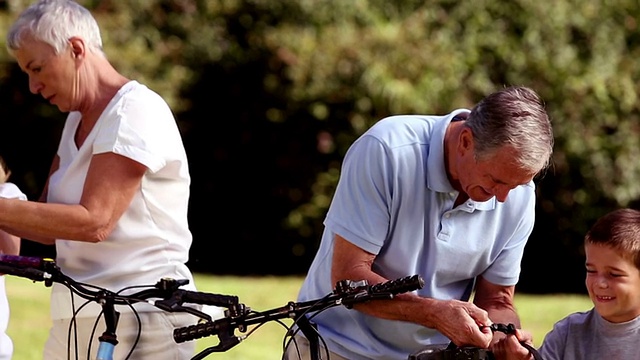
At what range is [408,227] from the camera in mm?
3797

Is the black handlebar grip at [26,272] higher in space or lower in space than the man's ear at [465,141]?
lower

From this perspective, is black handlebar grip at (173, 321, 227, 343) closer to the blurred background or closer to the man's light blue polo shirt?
the man's light blue polo shirt

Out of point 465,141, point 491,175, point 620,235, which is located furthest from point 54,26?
point 620,235

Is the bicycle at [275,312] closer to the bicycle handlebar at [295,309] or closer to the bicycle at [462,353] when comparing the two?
the bicycle handlebar at [295,309]

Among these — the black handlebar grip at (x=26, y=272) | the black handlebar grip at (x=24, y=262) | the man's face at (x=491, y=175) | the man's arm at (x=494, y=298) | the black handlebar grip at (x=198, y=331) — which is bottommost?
the man's arm at (x=494, y=298)

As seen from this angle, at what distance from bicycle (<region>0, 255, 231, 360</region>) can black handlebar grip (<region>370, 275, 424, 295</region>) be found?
508 millimetres

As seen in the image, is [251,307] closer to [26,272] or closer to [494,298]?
[494,298]

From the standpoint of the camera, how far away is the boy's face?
3.90 m

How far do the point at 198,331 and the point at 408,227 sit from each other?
2.53 feet

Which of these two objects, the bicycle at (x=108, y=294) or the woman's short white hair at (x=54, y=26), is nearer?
the bicycle at (x=108, y=294)

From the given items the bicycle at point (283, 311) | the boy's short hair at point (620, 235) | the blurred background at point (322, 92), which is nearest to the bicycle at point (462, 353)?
the bicycle at point (283, 311)

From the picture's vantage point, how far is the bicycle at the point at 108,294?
3.60 metres

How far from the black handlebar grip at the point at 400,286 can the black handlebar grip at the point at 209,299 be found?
393mm

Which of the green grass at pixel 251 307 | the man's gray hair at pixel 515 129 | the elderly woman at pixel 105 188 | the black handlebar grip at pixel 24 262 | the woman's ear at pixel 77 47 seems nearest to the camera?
the man's gray hair at pixel 515 129
